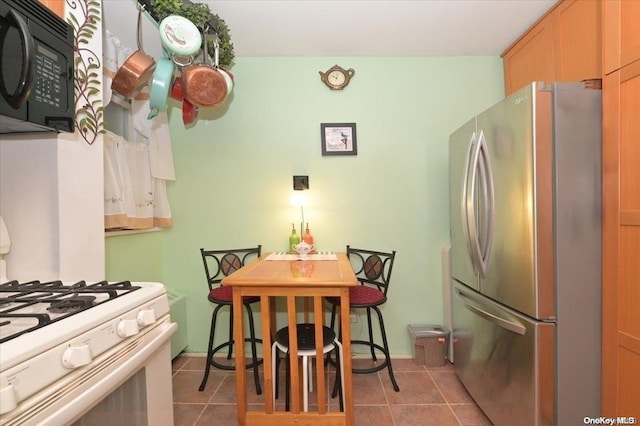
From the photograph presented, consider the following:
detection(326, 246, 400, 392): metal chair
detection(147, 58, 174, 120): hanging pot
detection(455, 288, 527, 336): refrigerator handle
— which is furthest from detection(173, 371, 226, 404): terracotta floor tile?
detection(147, 58, 174, 120): hanging pot

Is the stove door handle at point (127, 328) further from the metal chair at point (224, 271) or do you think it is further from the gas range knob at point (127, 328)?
the metal chair at point (224, 271)

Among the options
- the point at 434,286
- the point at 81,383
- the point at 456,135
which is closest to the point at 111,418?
the point at 81,383

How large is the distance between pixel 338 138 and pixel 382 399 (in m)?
2.01

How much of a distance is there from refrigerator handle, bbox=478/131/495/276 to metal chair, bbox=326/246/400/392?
2.26ft

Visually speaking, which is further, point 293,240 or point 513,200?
point 293,240

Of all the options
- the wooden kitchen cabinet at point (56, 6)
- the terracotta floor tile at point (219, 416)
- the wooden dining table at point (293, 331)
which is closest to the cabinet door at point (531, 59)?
the wooden dining table at point (293, 331)

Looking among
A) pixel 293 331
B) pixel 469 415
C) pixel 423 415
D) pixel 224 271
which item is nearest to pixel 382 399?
pixel 423 415

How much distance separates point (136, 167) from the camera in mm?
2248

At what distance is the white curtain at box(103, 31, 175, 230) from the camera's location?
1953 millimetres

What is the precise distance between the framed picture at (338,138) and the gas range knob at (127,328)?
2.02 metres

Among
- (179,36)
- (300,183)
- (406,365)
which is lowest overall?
(406,365)

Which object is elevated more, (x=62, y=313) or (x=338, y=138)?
(x=338, y=138)

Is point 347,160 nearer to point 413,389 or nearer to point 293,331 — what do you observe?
point 293,331

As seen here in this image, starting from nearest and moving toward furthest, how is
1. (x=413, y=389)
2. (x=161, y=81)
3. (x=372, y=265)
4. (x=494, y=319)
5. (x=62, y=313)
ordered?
(x=62, y=313), (x=494, y=319), (x=161, y=81), (x=413, y=389), (x=372, y=265)
